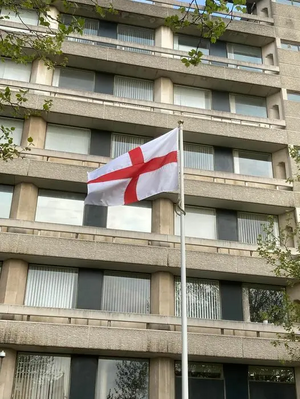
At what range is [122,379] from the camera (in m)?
19.7

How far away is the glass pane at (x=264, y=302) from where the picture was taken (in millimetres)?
21922

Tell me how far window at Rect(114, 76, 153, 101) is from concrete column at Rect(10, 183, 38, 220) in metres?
7.35

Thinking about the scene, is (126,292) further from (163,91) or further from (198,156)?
(163,91)

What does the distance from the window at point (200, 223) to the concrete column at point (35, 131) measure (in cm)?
749

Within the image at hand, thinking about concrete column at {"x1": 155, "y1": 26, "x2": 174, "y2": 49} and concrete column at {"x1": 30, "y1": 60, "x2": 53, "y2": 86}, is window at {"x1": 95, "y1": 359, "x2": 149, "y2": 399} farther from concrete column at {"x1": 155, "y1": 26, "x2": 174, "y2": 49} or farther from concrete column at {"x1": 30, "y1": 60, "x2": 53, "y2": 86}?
concrete column at {"x1": 155, "y1": 26, "x2": 174, "y2": 49}

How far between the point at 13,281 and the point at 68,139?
7.77 m

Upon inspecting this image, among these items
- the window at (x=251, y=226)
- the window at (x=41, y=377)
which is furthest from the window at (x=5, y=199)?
the window at (x=251, y=226)

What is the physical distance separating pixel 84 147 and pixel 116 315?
8.75m

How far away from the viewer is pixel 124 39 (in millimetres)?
27359

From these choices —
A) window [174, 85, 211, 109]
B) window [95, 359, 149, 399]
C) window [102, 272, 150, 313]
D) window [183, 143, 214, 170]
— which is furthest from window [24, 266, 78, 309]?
window [174, 85, 211, 109]

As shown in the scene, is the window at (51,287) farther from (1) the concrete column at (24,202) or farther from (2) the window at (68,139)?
(2) the window at (68,139)

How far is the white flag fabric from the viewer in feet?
48.8

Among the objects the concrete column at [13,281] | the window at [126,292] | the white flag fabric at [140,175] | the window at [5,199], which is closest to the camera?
the white flag fabric at [140,175]

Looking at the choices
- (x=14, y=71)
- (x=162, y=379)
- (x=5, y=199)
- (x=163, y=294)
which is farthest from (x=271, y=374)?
(x=14, y=71)
